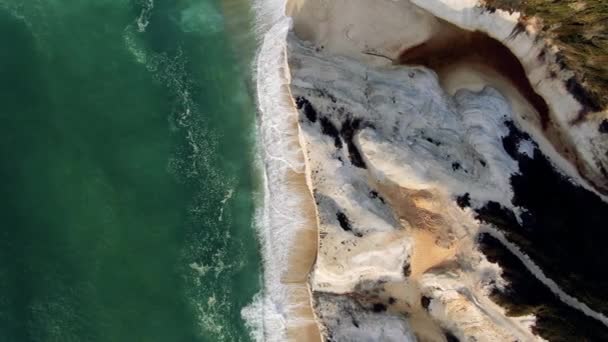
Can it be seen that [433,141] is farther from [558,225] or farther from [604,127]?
[604,127]

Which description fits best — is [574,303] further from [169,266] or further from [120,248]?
[120,248]

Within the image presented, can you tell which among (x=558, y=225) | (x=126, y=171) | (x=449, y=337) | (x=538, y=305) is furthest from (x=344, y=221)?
(x=126, y=171)

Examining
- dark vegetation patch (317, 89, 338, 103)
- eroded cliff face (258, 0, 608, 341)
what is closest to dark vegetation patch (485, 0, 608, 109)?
eroded cliff face (258, 0, 608, 341)

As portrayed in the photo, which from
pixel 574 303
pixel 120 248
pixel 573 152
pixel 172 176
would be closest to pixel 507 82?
pixel 573 152

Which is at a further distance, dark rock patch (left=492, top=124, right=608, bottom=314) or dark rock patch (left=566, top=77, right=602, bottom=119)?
Result: dark rock patch (left=566, top=77, right=602, bottom=119)

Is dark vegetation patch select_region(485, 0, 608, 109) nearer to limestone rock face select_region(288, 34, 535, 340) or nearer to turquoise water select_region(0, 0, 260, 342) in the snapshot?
limestone rock face select_region(288, 34, 535, 340)
